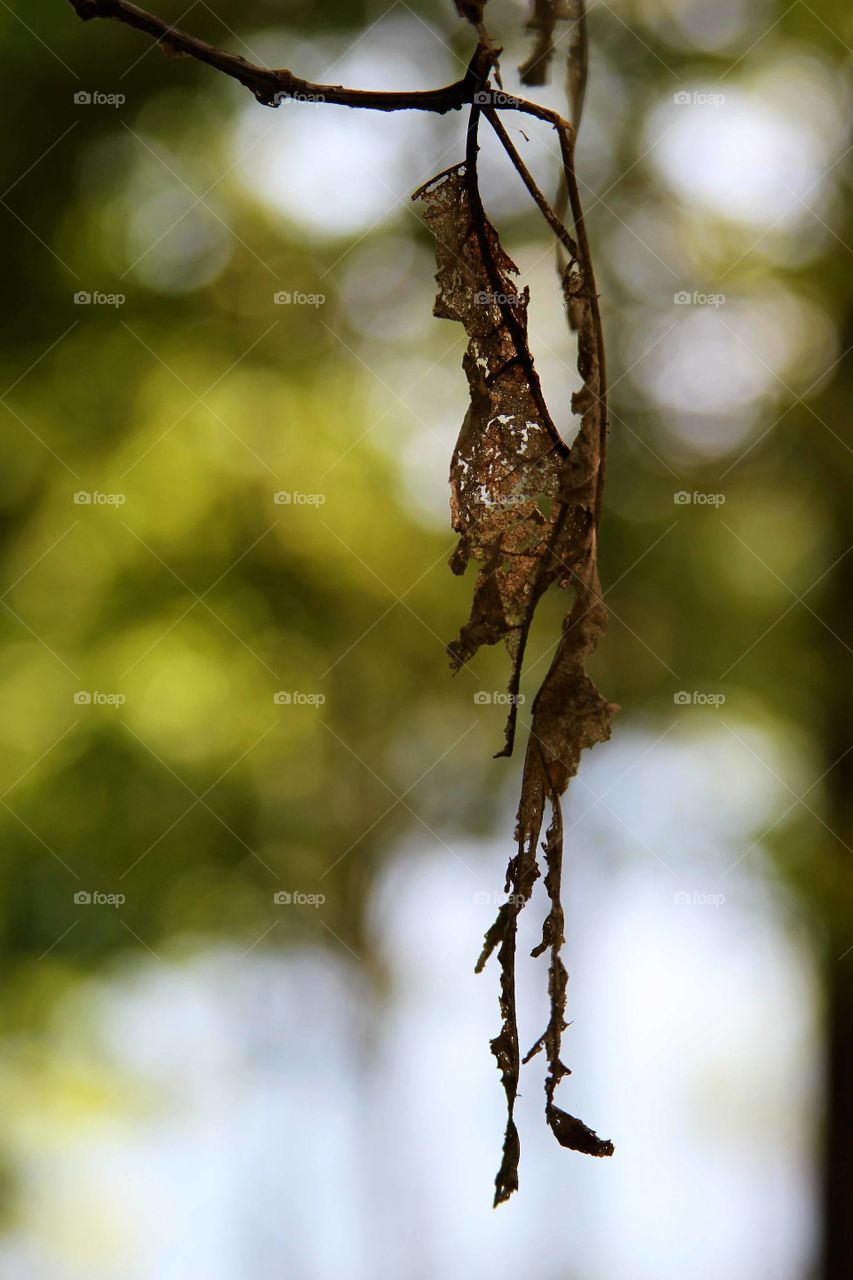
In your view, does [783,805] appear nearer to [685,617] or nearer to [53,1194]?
[685,617]

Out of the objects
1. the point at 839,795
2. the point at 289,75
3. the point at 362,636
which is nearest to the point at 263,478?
the point at 362,636

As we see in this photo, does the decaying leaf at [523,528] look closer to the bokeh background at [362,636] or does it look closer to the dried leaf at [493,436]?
the dried leaf at [493,436]

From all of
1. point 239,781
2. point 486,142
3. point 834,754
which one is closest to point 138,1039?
point 239,781

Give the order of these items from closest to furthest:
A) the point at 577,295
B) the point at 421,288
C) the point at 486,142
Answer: the point at 577,295 → the point at 486,142 → the point at 421,288

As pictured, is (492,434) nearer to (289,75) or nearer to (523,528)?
(523,528)

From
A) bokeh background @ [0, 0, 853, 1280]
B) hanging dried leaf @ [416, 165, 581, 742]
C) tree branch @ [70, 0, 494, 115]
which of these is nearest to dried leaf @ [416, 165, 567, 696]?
hanging dried leaf @ [416, 165, 581, 742]

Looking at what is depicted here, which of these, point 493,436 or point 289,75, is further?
point 493,436
